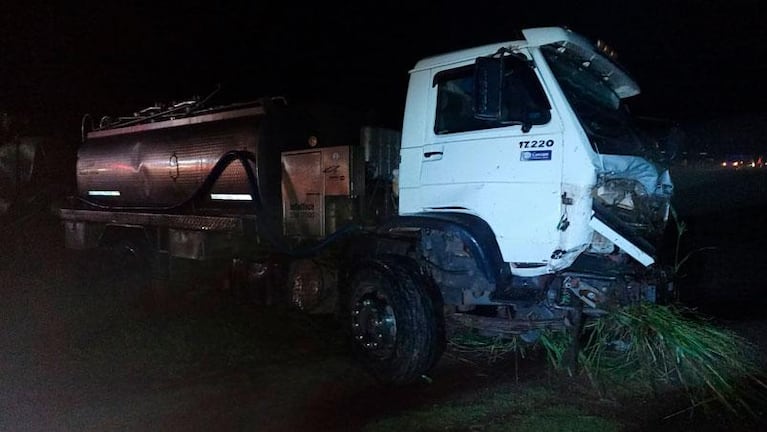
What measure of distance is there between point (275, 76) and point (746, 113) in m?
18.7

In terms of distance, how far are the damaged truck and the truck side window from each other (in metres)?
0.01

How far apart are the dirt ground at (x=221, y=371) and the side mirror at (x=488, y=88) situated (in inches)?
96.4

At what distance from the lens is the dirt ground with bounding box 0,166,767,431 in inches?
210

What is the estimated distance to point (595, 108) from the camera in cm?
592

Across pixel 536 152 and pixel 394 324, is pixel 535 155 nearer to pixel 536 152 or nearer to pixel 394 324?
pixel 536 152

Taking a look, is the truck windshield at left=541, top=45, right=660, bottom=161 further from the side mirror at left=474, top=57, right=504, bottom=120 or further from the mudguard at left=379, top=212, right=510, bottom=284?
the mudguard at left=379, top=212, right=510, bottom=284

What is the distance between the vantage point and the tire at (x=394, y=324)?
19.4 ft

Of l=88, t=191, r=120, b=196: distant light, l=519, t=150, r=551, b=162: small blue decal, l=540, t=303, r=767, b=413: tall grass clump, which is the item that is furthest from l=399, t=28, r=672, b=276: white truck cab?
l=88, t=191, r=120, b=196: distant light

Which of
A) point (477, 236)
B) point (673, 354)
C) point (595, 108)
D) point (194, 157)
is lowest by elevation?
point (673, 354)

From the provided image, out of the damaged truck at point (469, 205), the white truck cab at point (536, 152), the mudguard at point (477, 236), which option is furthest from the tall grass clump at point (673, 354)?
the mudguard at point (477, 236)

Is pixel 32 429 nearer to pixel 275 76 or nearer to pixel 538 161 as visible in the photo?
pixel 538 161

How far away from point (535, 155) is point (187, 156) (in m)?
5.53

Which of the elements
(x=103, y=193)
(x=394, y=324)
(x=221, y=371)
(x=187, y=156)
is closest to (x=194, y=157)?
(x=187, y=156)

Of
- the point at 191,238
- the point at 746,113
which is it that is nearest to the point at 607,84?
the point at 191,238
